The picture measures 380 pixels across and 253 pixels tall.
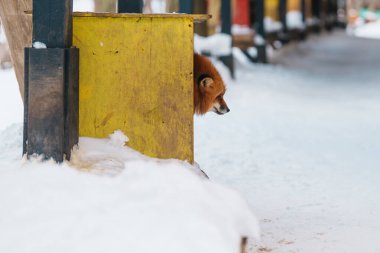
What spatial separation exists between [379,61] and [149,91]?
17076 millimetres

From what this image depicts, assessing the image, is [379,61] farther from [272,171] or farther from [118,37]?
[118,37]

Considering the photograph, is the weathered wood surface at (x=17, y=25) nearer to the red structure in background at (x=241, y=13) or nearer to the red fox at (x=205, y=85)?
the red fox at (x=205, y=85)

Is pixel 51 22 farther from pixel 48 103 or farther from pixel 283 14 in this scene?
pixel 283 14

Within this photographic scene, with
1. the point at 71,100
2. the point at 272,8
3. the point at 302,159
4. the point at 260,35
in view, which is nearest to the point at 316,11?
the point at 272,8

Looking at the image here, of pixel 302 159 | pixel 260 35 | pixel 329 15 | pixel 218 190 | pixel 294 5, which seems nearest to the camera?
pixel 218 190

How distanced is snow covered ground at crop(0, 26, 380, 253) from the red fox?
85 centimetres

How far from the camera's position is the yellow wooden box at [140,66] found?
4.00m

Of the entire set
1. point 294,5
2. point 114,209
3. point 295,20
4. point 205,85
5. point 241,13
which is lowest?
point 114,209

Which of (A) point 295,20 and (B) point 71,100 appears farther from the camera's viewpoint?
(A) point 295,20

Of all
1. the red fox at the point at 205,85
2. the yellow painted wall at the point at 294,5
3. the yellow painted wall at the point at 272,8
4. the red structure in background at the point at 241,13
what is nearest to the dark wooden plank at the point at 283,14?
the yellow painted wall at the point at 272,8

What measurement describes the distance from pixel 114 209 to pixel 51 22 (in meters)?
1.10

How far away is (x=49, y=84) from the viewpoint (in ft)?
11.9

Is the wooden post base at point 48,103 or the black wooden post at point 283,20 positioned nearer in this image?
the wooden post base at point 48,103

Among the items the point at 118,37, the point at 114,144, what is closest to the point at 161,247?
the point at 114,144
